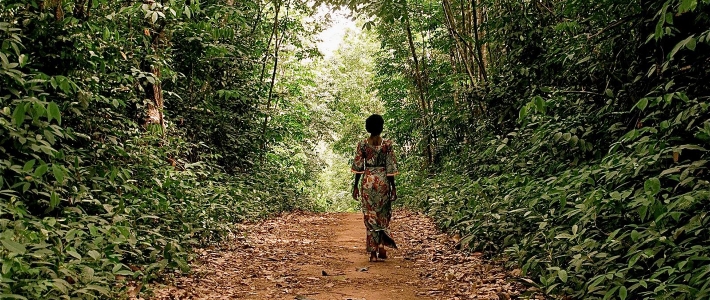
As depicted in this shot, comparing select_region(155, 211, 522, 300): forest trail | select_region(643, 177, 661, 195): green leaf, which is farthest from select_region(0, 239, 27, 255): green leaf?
select_region(643, 177, 661, 195): green leaf

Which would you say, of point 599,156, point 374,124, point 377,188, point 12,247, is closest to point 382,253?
point 377,188

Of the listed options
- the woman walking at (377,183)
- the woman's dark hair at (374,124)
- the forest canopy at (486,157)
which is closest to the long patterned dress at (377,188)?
the woman walking at (377,183)

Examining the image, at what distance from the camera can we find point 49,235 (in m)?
4.25

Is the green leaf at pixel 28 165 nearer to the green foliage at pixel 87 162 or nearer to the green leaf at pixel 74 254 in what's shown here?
the green foliage at pixel 87 162

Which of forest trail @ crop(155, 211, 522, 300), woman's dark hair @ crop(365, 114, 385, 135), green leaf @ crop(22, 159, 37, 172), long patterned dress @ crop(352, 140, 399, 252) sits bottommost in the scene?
forest trail @ crop(155, 211, 522, 300)

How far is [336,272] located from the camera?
657 cm

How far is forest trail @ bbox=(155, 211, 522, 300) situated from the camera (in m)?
5.39

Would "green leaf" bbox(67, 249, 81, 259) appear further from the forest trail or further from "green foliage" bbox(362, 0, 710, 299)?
"green foliage" bbox(362, 0, 710, 299)

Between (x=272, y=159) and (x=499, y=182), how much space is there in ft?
35.8

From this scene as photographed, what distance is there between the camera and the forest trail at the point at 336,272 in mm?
5391

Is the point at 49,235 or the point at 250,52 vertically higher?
the point at 250,52

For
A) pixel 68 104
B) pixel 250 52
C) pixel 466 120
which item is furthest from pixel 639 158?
pixel 250 52

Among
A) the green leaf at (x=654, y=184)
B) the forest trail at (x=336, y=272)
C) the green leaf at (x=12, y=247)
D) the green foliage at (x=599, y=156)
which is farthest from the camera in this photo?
the forest trail at (x=336, y=272)

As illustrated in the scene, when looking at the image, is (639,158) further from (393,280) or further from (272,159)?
(272,159)
